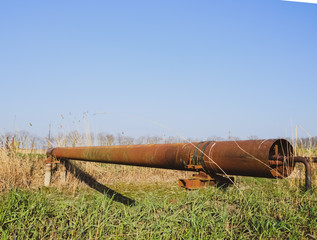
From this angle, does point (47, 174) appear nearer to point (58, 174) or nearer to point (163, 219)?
point (58, 174)

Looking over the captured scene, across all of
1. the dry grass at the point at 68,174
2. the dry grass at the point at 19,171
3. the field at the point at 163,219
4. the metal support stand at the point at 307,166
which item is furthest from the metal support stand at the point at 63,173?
the metal support stand at the point at 307,166

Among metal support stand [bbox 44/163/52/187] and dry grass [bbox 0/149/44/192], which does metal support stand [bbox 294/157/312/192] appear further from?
metal support stand [bbox 44/163/52/187]

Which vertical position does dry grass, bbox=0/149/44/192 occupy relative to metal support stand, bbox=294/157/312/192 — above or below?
below

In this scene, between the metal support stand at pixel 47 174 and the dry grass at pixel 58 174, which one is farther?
the metal support stand at pixel 47 174

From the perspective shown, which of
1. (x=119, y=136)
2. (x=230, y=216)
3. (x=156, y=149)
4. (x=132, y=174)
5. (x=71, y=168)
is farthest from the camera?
(x=119, y=136)

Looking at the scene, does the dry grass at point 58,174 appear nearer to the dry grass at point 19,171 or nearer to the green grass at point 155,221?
the dry grass at point 19,171

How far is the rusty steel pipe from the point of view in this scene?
232cm

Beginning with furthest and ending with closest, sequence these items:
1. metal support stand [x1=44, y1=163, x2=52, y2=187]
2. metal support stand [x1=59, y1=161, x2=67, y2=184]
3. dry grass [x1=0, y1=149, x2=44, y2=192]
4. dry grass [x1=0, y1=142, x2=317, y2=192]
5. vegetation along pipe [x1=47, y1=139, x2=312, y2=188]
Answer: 1. metal support stand [x1=59, y1=161, x2=67, y2=184]
2. metal support stand [x1=44, y1=163, x2=52, y2=187]
3. dry grass [x1=0, y1=142, x2=317, y2=192]
4. dry grass [x1=0, y1=149, x2=44, y2=192]
5. vegetation along pipe [x1=47, y1=139, x2=312, y2=188]

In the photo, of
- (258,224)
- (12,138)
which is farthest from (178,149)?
(12,138)

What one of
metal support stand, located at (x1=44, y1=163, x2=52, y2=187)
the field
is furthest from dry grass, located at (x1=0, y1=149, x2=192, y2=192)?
the field

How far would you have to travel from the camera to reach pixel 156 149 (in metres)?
3.27

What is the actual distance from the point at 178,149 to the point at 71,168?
477 centimetres

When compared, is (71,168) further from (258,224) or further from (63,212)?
(258,224)

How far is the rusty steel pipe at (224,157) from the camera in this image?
2.32 m
